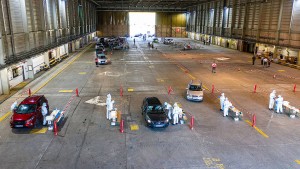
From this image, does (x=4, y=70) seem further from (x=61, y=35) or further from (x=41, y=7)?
(x=61, y=35)

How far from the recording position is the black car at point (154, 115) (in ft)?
50.0

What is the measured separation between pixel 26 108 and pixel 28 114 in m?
0.73

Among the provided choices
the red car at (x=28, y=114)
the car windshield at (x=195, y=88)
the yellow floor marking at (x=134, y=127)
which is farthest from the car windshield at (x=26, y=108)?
the car windshield at (x=195, y=88)

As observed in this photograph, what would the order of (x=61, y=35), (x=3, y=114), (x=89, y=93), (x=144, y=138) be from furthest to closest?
(x=61, y=35), (x=89, y=93), (x=3, y=114), (x=144, y=138)

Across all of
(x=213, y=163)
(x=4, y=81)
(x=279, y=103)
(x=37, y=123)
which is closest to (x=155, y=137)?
(x=213, y=163)

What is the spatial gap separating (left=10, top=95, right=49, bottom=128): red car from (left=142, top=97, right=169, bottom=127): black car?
6.92 meters

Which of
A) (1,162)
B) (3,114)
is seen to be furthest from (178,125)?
(3,114)

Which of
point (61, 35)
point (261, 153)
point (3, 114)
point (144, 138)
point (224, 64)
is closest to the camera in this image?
point (261, 153)

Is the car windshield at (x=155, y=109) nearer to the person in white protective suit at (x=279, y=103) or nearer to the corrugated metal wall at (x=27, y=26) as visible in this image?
the person in white protective suit at (x=279, y=103)

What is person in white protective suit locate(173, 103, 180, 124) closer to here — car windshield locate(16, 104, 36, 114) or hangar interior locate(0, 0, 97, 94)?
car windshield locate(16, 104, 36, 114)

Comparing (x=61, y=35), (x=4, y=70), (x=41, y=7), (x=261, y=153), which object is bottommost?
(x=261, y=153)

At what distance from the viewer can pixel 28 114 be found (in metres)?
15.0

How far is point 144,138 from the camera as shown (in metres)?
14.2

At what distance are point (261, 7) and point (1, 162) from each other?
50444 mm
